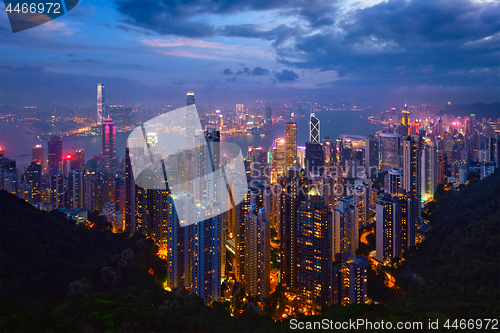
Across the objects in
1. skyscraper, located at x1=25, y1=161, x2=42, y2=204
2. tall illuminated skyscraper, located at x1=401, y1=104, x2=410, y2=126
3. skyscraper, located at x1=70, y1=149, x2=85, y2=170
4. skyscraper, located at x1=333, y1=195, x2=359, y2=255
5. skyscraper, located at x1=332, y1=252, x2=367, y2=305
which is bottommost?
skyscraper, located at x1=332, y1=252, x2=367, y2=305

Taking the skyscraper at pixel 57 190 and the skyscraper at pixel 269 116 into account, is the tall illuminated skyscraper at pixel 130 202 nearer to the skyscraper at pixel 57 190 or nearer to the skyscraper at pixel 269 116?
the skyscraper at pixel 57 190

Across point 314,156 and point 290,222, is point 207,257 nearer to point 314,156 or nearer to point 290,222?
point 290,222

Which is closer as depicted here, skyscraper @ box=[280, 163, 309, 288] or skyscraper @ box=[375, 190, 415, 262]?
skyscraper @ box=[280, 163, 309, 288]

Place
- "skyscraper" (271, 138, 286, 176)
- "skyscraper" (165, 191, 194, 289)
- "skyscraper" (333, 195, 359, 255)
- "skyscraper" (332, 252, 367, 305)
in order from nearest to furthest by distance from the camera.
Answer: "skyscraper" (332, 252, 367, 305), "skyscraper" (165, 191, 194, 289), "skyscraper" (333, 195, 359, 255), "skyscraper" (271, 138, 286, 176)

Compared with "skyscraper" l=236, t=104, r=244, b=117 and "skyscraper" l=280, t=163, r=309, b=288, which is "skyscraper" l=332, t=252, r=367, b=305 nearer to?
"skyscraper" l=280, t=163, r=309, b=288

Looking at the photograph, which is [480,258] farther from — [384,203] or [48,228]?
[48,228]

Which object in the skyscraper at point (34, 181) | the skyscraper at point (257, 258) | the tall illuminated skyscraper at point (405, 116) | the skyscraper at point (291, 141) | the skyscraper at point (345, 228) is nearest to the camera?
the skyscraper at point (257, 258)

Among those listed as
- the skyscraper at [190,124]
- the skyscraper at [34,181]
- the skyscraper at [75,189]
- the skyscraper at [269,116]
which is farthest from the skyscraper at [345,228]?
the skyscraper at [269,116]

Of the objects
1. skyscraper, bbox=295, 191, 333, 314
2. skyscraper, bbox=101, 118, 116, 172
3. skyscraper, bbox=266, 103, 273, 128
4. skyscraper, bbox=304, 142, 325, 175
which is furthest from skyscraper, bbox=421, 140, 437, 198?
skyscraper, bbox=101, 118, 116, 172
